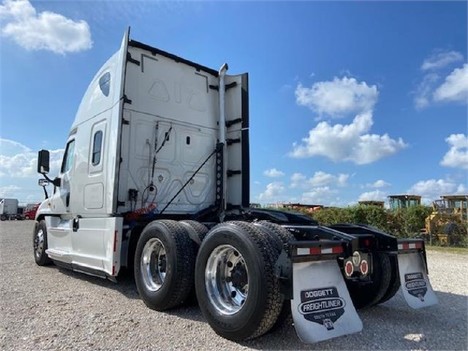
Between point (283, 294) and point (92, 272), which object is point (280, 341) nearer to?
point (283, 294)

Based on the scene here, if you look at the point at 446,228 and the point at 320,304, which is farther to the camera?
the point at 446,228

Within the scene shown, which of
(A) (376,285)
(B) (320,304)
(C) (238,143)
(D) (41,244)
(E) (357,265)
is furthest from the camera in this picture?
(D) (41,244)

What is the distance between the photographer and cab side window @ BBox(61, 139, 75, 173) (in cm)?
774

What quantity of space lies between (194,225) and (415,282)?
2.70 metres

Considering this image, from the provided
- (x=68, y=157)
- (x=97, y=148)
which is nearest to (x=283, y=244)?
(x=97, y=148)

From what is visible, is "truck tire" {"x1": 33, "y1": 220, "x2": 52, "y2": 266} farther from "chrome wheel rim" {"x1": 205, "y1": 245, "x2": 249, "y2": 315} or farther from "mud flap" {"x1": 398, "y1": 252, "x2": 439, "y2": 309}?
"mud flap" {"x1": 398, "y1": 252, "x2": 439, "y2": 309}

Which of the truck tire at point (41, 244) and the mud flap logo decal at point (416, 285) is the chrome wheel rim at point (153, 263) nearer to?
the mud flap logo decal at point (416, 285)

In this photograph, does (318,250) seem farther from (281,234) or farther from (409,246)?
(409,246)

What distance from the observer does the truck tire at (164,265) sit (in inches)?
189

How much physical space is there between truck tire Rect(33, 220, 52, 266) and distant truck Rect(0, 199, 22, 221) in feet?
152

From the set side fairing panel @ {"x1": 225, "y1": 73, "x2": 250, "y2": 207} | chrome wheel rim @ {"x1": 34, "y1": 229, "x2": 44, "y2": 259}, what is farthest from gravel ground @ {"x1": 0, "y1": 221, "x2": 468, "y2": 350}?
side fairing panel @ {"x1": 225, "y1": 73, "x2": 250, "y2": 207}

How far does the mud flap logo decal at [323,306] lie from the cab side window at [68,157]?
219 inches

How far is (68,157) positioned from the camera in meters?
8.02

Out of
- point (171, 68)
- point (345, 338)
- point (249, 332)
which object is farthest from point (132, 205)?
point (345, 338)
